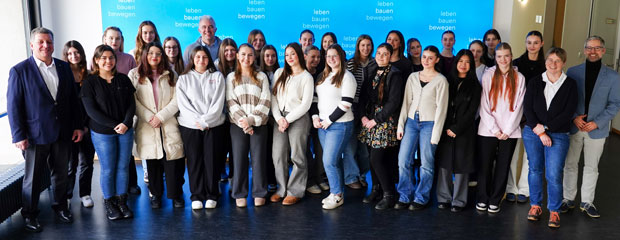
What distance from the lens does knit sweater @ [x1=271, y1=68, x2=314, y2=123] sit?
445 cm

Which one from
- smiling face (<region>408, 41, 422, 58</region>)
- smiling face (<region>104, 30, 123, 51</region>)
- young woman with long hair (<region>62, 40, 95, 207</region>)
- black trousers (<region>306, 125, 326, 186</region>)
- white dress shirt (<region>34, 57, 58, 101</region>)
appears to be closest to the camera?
white dress shirt (<region>34, 57, 58, 101</region>)

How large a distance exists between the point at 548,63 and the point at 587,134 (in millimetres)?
716

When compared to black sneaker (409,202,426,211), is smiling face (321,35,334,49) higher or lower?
higher

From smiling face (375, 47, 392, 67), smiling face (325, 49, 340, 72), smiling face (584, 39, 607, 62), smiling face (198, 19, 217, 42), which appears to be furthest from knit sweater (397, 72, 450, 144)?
smiling face (198, 19, 217, 42)

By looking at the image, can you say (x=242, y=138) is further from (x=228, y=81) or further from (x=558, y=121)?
(x=558, y=121)

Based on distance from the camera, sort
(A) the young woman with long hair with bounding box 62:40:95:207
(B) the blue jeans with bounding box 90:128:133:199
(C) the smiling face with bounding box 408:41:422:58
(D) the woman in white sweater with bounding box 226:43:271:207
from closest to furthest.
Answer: (B) the blue jeans with bounding box 90:128:133:199, (A) the young woman with long hair with bounding box 62:40:95:207, (D) the woman in white sweater with bounding box 226:43:271:207, (C) the smiling face with bounding box 408:41:422:58

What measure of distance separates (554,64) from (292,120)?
2.16 metres

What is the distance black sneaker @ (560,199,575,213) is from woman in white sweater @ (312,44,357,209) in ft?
6.46

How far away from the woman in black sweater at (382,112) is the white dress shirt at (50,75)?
251cm

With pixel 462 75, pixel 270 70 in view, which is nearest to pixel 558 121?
pixel 462 75

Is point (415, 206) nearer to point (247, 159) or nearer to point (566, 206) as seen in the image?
point (566, 206)

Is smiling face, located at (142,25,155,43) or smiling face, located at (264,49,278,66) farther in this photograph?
smiling face, located at (142,25,155,43)

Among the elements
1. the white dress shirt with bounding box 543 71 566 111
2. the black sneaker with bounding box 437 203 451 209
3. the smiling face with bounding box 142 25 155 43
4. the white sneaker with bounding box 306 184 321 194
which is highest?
the smiling face with bounding box 142 25 155 43

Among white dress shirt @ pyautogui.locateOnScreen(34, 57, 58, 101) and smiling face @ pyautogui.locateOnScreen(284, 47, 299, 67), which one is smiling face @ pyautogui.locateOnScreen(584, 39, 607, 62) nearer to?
smiling face @ pyautogui.locateOnScreen(284, 47, 299, 67)
